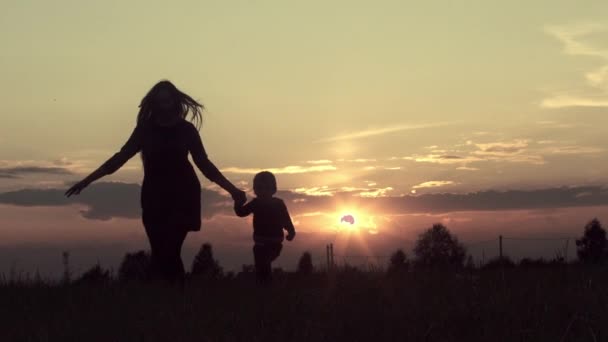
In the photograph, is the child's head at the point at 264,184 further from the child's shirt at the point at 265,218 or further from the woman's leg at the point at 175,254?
the woman's leg at the point at 175,254

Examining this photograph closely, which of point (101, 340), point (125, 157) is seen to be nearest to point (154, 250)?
point (125, 157)

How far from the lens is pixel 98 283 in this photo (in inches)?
389

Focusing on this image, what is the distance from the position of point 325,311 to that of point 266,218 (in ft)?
15.5

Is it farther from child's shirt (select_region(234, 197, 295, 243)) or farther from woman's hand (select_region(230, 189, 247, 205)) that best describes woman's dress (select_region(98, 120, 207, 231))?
child's shirt (select_region(234, 197, 295, 243))

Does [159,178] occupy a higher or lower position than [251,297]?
higher

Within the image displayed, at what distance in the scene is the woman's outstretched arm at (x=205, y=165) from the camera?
9922 millimetres

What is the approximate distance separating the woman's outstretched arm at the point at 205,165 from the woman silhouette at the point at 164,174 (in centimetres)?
2

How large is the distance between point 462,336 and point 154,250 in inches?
199

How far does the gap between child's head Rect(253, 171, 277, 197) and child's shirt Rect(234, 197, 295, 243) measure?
0.09 meters

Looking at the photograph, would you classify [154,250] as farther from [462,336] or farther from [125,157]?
[462,336]

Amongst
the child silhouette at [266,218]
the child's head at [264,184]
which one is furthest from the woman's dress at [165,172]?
the child's head at [264,184]

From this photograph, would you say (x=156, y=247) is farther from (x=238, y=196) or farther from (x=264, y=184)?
(x=264, y=184)

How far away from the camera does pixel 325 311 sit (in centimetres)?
668

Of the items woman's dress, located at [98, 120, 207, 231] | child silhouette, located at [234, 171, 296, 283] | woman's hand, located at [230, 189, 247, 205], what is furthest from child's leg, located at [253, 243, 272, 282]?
woman's dress, located at [98, 120, 207, 231]
